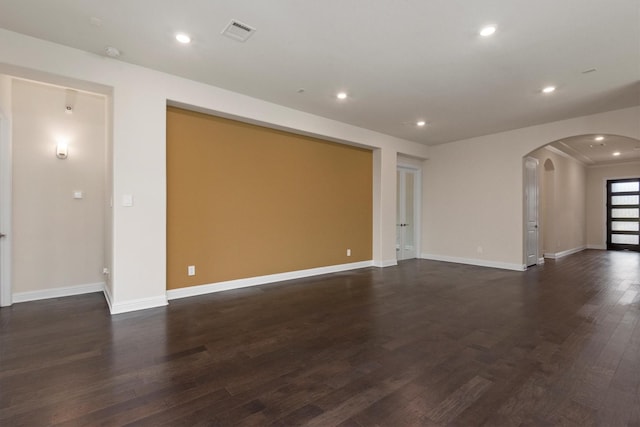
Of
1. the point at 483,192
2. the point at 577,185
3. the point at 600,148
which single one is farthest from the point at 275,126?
the point at 577,185

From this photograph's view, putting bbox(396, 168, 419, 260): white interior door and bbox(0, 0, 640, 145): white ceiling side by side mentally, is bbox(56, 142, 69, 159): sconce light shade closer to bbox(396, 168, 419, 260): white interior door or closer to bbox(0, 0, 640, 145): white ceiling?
bbox(0, 0, 640, 145): white ceiling

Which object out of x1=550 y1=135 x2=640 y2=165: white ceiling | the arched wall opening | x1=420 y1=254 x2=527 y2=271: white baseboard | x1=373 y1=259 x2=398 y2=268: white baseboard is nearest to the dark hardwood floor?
x1=420 y1=254 x2=527 y2=271: white baseboard

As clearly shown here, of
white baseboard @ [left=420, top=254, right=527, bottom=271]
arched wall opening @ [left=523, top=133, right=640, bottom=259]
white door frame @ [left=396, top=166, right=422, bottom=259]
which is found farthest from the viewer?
white door frame @ [left=396, top=166, right=422, bottom=259]

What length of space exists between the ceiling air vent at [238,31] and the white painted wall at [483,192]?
5869 millimetres

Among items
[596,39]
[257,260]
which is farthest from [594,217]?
[257,260]

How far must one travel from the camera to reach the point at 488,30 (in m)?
2.92

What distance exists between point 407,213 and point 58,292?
7216mm

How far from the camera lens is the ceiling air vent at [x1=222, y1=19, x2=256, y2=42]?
288cm

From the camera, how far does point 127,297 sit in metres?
3.60

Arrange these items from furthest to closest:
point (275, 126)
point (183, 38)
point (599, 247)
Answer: point (599, 247) → point (275, 126) → point (183, 38)

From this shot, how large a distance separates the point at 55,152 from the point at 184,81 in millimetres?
2091

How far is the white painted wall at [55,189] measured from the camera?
3979mm

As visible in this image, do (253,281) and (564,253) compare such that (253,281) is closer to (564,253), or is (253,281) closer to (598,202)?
(564,253)

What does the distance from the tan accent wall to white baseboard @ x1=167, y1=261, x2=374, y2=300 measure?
0.08 m
